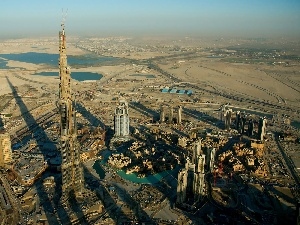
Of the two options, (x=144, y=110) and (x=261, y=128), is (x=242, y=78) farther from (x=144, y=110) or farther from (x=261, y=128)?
(x=261, y=128)

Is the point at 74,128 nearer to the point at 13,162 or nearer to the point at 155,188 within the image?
the point at 155,188

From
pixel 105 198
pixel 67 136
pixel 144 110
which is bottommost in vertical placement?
pixel 105 198

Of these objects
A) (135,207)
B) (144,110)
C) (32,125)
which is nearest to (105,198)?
(135,207)

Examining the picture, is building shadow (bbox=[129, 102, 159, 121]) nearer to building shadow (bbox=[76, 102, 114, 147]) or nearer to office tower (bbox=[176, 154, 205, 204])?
building shadow (bbox=[76, 102, 114, 147])

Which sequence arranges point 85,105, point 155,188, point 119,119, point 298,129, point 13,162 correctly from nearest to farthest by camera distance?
point 155,188, point 13,162, point 119,119, point 298,129, point 85,105

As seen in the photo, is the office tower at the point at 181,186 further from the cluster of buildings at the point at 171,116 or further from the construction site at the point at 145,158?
the cluster of buildings at the point at 171,116

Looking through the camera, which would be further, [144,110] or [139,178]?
[144,110]

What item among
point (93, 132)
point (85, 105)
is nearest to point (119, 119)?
point (93, 132)
